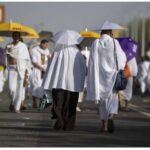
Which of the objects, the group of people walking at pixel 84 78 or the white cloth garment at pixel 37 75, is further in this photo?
the white cloth garment at pixel 37 75

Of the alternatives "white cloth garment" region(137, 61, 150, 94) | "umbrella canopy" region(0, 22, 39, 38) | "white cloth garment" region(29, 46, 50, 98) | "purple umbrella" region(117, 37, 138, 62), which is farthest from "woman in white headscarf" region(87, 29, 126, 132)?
"white cloth garment" region(137, 61, 150, 94)

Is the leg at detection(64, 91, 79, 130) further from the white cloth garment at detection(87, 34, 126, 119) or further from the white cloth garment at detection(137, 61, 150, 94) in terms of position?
the white cloth garment at detection(137, 61, 150, 94)

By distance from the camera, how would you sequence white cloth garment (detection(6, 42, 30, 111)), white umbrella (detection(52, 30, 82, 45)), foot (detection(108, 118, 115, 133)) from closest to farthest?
foot (detection(108, 118, 115, 133)) → white umbrella (detection(52, 30, 82, 45)) → white cloth garment (detection(6, 42, 30, 111))

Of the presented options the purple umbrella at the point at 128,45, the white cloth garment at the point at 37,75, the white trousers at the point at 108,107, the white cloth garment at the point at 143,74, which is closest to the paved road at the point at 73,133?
the white trousers at the point at 108,107

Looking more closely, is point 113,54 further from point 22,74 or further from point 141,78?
point 141,78

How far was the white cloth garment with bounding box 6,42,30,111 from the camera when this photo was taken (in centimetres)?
2181

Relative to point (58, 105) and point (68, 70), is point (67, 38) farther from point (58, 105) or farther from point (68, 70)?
point (58, 105)

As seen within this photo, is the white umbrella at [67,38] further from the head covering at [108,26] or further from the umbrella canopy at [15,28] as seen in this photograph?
the umbrella canopy at [15,28]

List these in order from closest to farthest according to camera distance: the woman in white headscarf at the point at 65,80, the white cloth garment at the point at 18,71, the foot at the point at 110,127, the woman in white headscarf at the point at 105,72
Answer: the foot at the point at 110,127, the woman in white headscarf at the point at 105,72, the woman in white headscarf at the point at 65,80, the white cloth garment at the point at 18,71

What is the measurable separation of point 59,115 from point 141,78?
2524 centimetres

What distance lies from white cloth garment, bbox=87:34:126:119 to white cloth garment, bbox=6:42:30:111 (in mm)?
5958

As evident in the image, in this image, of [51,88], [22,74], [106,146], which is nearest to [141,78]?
[22,74]

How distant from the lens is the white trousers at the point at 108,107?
51.8 feet

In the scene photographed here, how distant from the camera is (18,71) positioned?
72.2ft
